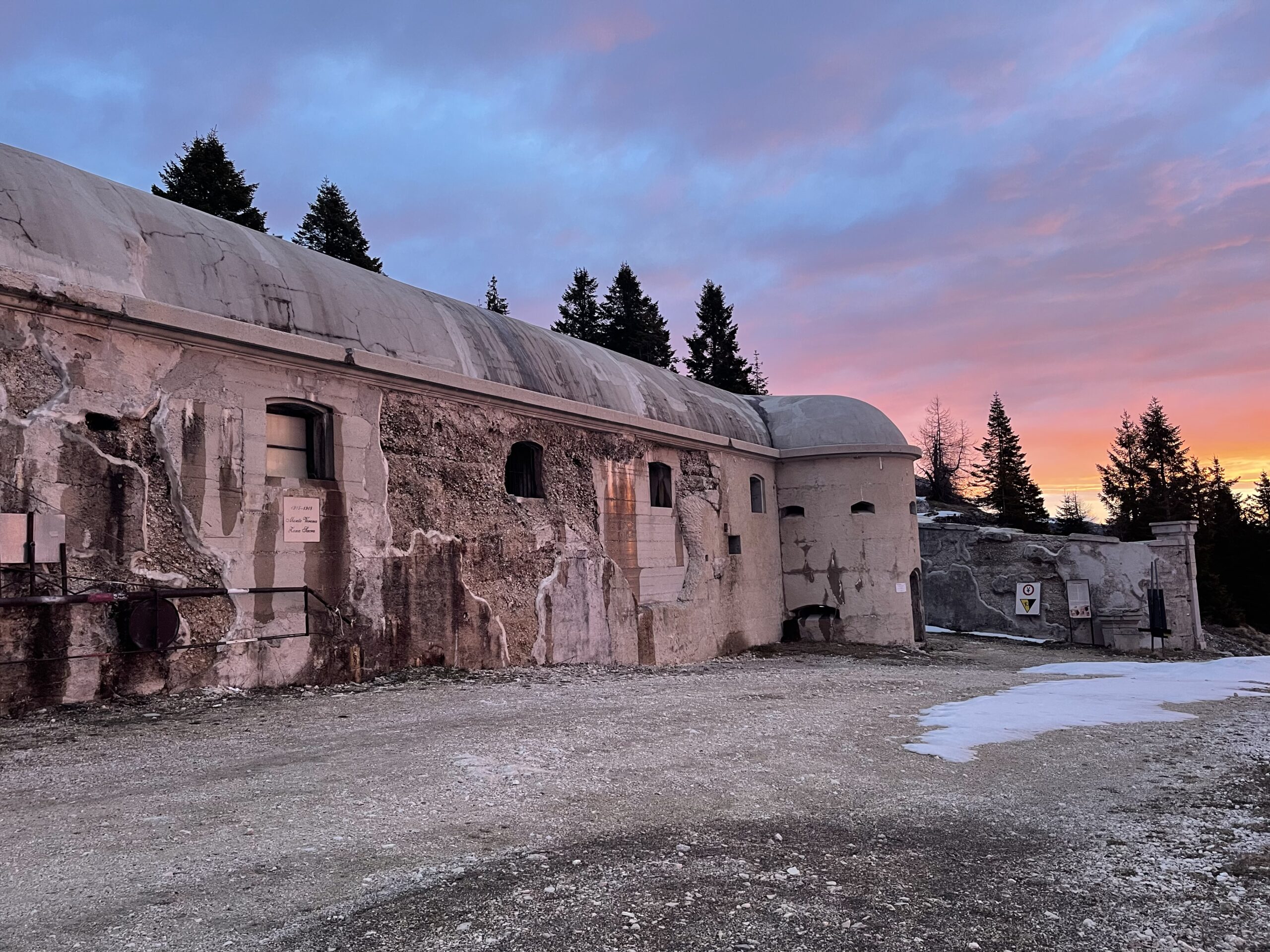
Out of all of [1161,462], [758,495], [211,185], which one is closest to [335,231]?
[211,185]

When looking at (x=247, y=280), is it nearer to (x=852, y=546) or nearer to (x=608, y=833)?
(x=608, y=833)

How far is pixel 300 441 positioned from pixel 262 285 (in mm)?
1780

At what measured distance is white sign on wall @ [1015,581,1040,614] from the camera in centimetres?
2281

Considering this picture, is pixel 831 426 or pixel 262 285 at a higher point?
pixel 262 285

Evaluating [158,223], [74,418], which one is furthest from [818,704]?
[158,223]

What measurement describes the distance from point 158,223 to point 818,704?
848 cm

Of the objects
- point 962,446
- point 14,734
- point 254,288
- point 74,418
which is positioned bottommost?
point 14,734

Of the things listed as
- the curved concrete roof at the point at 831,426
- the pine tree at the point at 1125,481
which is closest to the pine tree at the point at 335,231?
the curved concrete roof at the point at 831,426

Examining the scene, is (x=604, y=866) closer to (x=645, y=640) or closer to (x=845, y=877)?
(x=845, y=877)

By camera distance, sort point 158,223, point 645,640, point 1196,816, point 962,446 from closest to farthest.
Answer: point 1196,816, point 158,223, point 645,640, point 962,446

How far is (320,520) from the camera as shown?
9.62 metres

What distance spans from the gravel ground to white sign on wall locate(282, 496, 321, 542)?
1978mm

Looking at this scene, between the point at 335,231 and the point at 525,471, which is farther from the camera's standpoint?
the point at 335,231

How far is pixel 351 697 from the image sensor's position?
28.3ft
